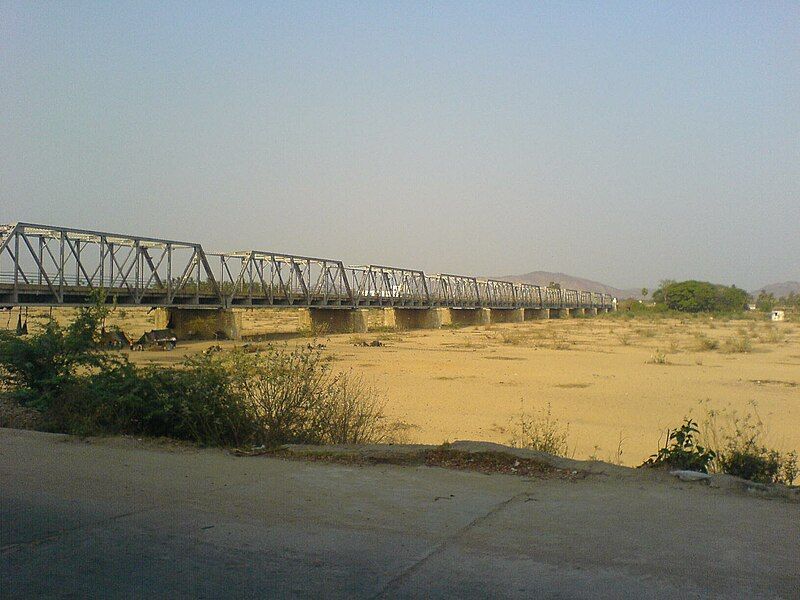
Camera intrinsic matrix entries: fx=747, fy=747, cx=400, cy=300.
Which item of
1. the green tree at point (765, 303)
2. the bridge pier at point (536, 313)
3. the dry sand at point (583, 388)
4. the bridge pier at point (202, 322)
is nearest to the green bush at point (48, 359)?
the dry sand at point (583, 388)

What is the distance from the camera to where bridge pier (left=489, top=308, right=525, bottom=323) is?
95.1 meters

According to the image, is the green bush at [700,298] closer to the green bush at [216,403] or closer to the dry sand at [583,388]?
the dry sand at [583,388]

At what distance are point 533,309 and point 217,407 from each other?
10249 centimetres

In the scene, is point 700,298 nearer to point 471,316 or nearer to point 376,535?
point 471,316

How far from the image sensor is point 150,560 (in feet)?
17.7

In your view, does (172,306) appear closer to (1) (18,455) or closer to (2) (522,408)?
(2) (522,408)

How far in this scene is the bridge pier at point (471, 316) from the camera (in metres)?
86.1

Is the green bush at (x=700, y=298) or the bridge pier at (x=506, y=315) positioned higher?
the green bush at (x=700, y=298)

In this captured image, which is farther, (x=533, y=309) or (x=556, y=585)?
(x=533, y=309)

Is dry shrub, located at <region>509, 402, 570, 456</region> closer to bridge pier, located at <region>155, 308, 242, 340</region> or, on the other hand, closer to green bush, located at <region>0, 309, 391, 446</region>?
green bush, located at <region>0, 309, 391, 446</region>

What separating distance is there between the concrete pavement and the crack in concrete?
0.02 metres

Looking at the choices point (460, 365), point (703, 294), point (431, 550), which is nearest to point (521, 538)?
point (431, 550)

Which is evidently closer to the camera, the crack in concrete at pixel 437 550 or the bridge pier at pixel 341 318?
the crack in concrete at pixel 437 550

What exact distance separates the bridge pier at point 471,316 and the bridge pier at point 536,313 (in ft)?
73.9
